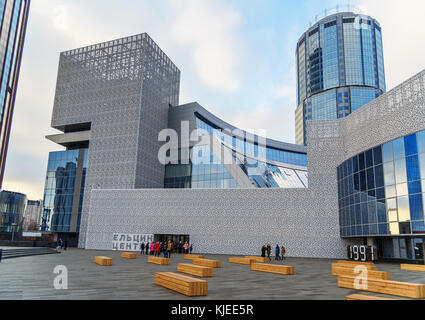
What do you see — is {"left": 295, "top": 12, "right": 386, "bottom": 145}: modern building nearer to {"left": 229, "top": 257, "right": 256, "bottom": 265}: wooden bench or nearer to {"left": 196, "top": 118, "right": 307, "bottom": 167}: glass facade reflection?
{"left": 196, "top": 118, "right": 307, "bottom": 167}: glass facade reflection

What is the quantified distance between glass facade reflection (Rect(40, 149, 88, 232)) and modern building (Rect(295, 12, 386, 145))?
9538cm

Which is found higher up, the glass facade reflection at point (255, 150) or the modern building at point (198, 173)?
the glass facade reflection at point (255, 150)

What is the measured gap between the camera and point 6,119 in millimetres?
102375

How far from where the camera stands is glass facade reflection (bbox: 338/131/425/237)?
27.6 metres

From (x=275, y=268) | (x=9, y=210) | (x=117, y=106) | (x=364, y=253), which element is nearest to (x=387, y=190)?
(x=364, y=253)

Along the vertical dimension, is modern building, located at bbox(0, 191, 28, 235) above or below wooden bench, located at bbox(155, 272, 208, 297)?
above

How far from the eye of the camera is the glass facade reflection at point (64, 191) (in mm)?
61344

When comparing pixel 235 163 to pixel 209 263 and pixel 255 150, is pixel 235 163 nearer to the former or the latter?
pixel 209 263

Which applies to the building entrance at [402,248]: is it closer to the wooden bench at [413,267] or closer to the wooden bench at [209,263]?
the wooden bench at [413,267]

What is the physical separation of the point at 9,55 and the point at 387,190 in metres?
110

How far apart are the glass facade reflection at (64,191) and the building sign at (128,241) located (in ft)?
51.6

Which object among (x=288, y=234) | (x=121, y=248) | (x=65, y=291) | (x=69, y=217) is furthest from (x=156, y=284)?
(x=69, y=217)

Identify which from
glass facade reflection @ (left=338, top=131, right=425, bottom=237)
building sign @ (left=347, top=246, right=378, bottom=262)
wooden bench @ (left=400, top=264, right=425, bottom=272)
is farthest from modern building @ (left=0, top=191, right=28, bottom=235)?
wooden bench @ (left=400, top=264, right=425, bottom=272)

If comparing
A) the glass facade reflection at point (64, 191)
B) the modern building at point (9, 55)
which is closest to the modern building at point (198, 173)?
the glass facade reflection at point (64, 191)
